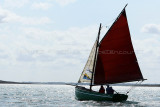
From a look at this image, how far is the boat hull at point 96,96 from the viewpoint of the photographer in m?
45.3

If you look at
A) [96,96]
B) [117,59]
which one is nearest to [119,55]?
[117,59]

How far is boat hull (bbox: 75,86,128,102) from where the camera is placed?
45344 mm

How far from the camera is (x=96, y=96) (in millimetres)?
47094

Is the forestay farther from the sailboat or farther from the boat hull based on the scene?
the boat hull

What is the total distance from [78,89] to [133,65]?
10.1 metres

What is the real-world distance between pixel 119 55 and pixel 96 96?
6.51 metres

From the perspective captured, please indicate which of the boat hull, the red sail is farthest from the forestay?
the red sail

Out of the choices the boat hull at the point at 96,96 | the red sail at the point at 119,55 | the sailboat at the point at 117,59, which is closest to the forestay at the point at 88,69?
the sailboat at the point at 117,59

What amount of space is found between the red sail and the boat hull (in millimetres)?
2040

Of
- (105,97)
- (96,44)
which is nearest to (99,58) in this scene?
(96,44)

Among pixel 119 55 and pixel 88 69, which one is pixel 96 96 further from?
pixel 119 55

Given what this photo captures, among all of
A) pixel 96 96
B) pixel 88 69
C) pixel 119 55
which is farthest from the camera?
pixel 88 69

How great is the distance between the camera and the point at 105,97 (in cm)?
4600

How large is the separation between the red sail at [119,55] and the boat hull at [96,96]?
6.69 feet
